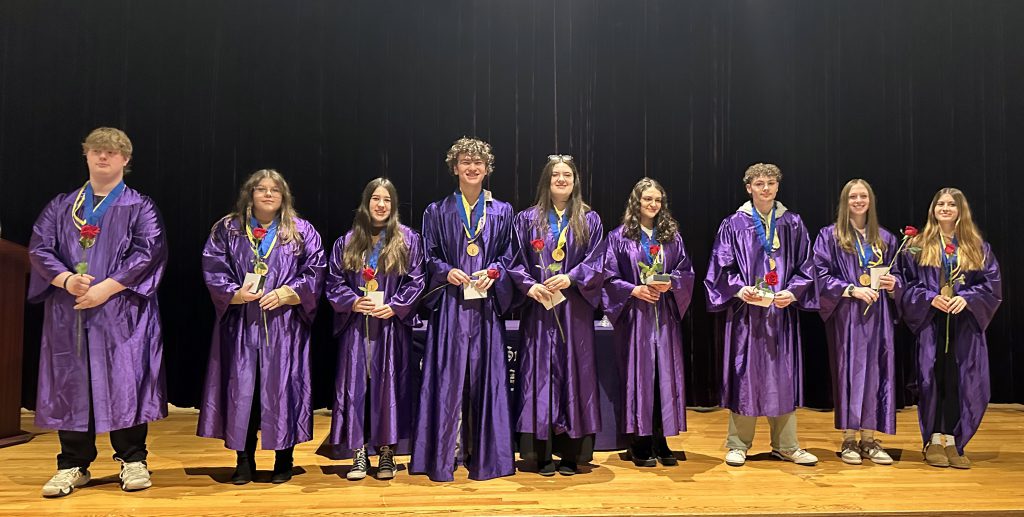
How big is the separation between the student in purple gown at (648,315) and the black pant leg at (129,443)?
2420 millimetres

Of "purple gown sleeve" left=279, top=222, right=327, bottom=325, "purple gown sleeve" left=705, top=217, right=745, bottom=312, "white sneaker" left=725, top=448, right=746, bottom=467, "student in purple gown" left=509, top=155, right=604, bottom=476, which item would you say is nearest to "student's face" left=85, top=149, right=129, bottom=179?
"purple gown sleeve" left=279, top=222, right=327, bottom=325

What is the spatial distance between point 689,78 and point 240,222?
398 cm

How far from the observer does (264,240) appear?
12.2 ft

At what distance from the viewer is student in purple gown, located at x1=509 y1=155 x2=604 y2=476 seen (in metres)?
3.79

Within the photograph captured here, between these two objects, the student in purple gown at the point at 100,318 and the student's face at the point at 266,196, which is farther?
the student's face at the point at 266,196

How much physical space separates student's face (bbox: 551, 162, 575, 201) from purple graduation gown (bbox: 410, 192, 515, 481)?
384mm

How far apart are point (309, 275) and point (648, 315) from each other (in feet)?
5.88

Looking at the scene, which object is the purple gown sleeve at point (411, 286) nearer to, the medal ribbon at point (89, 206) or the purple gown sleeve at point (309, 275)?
the purple gown sleeve at point (309, 275)

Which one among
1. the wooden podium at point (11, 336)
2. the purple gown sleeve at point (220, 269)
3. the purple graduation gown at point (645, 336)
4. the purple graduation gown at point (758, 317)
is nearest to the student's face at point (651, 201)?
the purple graduation gown at point (645, 336)

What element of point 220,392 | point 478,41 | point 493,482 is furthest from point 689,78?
point 220,392

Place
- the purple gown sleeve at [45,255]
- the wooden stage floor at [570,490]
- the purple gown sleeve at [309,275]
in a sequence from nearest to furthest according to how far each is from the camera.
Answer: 1. the wooden stage floor at [570,490]
2. the purple gown sleeve at [45,255]
3. the purple gown sleeve at [309,275]

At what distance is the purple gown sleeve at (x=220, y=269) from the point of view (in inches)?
141

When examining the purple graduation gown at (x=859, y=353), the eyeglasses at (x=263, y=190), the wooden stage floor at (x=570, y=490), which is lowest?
the wooden stage floor at (x=570, y=490)

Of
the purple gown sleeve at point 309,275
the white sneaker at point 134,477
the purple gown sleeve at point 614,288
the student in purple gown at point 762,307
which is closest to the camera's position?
the white sneaker at point 134,477
